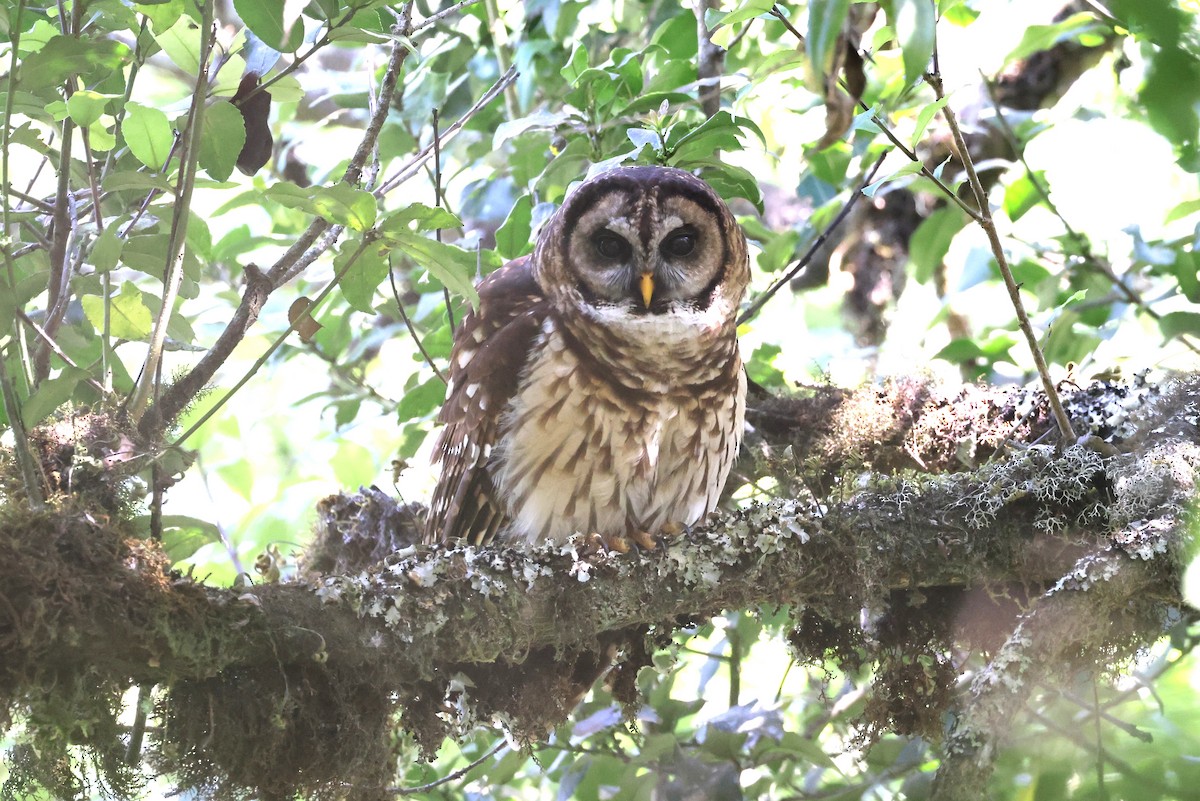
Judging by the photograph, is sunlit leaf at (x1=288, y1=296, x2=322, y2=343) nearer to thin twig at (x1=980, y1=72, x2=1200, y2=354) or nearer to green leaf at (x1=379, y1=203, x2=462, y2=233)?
green leaf at (x1=379, y1=203, x2=462, y2=233)

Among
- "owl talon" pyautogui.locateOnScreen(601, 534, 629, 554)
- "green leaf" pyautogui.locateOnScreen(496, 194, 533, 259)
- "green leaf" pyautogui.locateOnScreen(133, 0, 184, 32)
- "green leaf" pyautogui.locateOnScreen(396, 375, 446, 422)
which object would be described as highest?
"green leaf" pyautogui.locateOnScreen(496, 194, 533, 259)

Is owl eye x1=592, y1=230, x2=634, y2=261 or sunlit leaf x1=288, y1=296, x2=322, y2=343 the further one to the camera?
owl eye x1=592, y1=230, x2=634, y2=261

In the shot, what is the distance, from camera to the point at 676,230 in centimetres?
296

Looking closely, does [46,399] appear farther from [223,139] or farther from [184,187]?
[223,139]

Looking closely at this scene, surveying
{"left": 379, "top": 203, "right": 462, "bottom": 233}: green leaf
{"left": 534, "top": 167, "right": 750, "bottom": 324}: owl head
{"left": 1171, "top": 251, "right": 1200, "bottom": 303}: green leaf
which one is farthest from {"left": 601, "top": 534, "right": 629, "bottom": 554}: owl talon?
{"left": 1171, "top": 251, "right": 1200, "bottom": 303}: green leaf

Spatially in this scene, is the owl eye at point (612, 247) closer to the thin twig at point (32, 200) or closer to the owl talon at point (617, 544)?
the owl talon at point (617, 544)

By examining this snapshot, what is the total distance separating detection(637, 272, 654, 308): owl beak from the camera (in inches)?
114

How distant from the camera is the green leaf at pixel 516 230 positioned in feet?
10.6

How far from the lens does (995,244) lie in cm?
228

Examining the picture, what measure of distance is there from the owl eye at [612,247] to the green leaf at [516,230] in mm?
319

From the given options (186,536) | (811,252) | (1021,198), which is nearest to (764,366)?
(811,252)

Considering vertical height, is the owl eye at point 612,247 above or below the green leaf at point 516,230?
below

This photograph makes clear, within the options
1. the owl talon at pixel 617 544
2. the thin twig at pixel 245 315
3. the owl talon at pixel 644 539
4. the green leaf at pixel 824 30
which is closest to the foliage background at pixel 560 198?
the green leaf at pixel 824 30

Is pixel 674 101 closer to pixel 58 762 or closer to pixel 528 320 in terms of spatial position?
pixel 528 320
